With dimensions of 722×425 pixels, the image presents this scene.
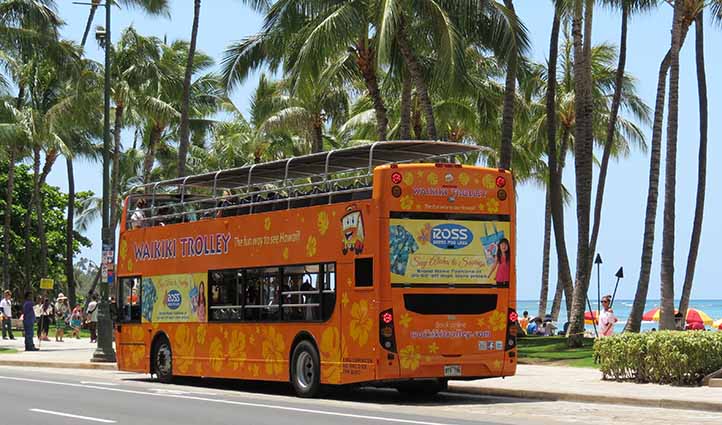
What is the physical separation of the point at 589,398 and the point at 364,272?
403cm

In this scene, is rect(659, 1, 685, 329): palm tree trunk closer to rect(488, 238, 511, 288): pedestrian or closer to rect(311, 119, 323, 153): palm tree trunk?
rect(488, 238, 511, 288): pedestrian

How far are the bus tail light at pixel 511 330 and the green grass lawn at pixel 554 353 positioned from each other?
306 inches

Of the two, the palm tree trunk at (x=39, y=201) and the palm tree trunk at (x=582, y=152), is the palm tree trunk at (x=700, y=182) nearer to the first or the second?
the palm tree trunk at (x=582, y=152)

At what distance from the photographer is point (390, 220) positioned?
64.4ft

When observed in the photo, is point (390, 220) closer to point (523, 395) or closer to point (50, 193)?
point (523, 395)

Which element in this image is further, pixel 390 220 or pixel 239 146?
pixel 239 146

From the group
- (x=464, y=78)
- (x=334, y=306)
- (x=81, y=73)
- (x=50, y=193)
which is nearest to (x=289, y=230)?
(x=334, y=306)

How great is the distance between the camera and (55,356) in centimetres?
3600

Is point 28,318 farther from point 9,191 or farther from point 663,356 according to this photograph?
point 9,191

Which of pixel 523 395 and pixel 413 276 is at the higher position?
pixel 413 276

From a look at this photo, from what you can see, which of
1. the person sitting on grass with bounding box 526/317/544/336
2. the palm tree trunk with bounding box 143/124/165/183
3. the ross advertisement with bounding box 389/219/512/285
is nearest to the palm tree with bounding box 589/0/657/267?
the person sitting on grass with bounding box 526/317/544/336

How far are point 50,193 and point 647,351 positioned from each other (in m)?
61.7

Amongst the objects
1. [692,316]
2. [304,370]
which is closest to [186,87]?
[304,370]

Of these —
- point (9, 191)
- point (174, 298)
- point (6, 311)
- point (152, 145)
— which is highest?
point (152, 145)
